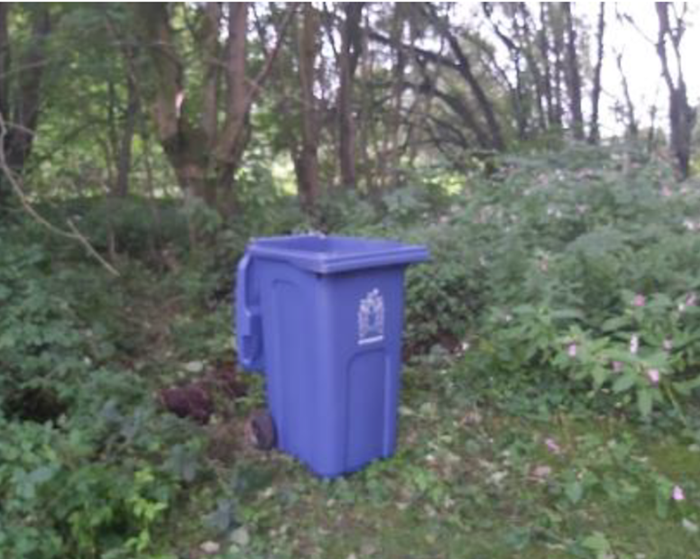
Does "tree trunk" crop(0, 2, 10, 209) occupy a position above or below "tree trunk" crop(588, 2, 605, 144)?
below

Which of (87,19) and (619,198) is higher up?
(87,19)

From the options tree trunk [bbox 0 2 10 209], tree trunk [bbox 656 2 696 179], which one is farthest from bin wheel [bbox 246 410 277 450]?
tree trunk [bbox 656 2 696 179]

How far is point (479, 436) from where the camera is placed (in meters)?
3.43

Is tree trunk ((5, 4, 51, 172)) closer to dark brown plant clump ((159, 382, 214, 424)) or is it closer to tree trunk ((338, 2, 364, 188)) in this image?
dark brown plant clump ((159, 382, 214, 424))

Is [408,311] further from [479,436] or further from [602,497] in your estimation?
[602,497]

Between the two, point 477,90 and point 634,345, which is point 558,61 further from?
point 634,345

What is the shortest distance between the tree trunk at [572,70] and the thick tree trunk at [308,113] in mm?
4652

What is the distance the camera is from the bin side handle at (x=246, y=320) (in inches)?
131

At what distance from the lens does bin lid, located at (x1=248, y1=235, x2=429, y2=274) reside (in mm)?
2742

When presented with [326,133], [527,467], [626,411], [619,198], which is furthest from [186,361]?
[326,133]

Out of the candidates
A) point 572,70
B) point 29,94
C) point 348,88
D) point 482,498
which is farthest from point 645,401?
point 572,70

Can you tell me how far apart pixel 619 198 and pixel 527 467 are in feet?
7.74

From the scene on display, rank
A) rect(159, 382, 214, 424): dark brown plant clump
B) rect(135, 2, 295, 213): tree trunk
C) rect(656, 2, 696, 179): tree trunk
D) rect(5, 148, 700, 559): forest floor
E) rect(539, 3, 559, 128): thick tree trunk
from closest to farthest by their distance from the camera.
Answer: rect(5, 148, 700, 559): forest floor → rect(159, 382, 214, 424): dark brown plant clump → rect(135, 2, 295, 213): tree trunk → rect(656, 2, 696, 179): tree trunk → rect(539, 3, 559, 128): thick tree trunk

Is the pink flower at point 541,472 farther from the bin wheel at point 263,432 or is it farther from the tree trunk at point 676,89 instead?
the tree trunk at point 676,89
